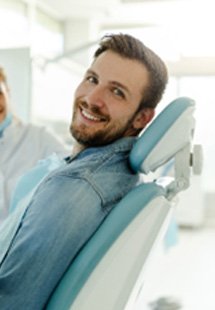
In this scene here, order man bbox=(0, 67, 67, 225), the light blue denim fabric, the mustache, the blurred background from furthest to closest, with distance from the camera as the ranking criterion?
the blurred background → man bbox=(0, 67, 67, 225) → the mustache → the light blue denim fabric

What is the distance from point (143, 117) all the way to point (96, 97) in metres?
0.14

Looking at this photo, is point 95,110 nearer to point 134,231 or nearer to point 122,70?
point 122,70

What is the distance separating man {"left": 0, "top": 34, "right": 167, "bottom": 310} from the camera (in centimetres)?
84

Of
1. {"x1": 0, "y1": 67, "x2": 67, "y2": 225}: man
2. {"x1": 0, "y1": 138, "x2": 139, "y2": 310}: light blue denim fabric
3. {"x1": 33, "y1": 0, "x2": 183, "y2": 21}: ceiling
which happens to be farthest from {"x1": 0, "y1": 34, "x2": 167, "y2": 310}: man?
{"x1": 33, "y1": 0, "x2": 183, "y2": 21}: ceiling

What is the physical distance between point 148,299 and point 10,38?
8.03 feet

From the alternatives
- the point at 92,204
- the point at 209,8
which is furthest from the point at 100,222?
the point at 209,8

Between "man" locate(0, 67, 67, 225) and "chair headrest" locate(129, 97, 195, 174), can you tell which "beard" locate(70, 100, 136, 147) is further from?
"man" locate(0, 67, 67, 225)

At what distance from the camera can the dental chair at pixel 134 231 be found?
853 millimetres

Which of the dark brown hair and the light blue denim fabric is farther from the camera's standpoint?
the dark brown hair

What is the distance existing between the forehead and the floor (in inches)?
45.9

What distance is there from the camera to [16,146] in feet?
6.15

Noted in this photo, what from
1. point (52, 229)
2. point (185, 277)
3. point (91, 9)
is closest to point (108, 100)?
point (52, 229)

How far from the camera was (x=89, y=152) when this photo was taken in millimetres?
1028


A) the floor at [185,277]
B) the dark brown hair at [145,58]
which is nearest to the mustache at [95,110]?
the dark brown hair at [145,58]
